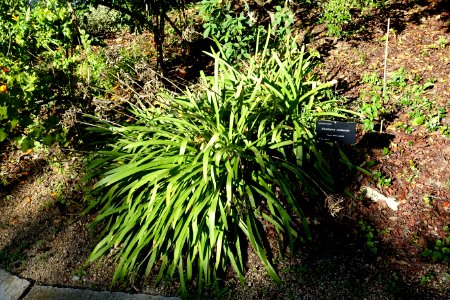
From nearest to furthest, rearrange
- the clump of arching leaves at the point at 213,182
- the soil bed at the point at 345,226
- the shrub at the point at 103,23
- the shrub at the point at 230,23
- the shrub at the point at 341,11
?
the soil bed at the point at 345,226
the clump of arching leaves at the point at 213,182
the shrub at the point at 230,23
the shrub at the point at 341,11
the shrub at the point at 103,23

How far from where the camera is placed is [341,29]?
5426 mm

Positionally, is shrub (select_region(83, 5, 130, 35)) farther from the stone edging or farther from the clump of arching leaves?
the stone edging

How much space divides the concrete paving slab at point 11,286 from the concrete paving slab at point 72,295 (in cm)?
8

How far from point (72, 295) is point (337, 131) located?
2.36 metres

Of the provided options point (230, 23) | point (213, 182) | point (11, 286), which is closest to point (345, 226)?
point (213, 182)

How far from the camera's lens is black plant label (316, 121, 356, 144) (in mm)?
2896

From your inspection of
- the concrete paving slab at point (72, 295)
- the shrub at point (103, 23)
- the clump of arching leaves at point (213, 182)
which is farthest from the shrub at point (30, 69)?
the shrub at point (103, 23)

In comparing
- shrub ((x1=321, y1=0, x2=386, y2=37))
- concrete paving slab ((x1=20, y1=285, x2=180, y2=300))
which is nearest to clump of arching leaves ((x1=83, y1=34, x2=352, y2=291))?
concrete paving slab ((x1=20, y1=285, x2=180, y2=300))

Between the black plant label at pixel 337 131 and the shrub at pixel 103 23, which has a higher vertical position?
Result: the shrub at pixel 103 23

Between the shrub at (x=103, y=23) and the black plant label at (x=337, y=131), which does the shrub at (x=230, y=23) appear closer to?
the black plant label at (x=337, y=131)

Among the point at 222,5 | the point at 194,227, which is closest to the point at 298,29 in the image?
the point at 222,5

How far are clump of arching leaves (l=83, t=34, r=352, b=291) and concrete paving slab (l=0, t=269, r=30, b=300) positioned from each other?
0.65 m

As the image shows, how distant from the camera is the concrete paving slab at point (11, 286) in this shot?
3.01 metres

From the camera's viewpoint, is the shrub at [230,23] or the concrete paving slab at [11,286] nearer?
the concrete paving slab at [11,286]
